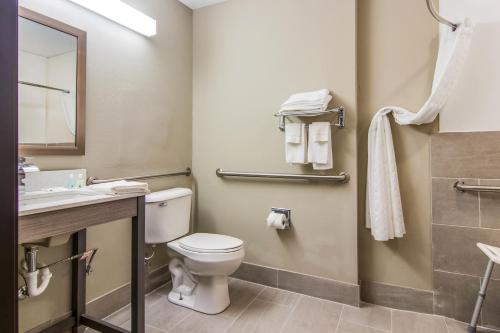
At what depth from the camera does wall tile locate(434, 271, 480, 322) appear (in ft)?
5.66

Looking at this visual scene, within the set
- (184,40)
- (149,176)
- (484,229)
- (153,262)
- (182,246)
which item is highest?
(184,40)

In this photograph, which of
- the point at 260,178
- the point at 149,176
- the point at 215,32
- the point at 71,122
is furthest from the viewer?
the point at 215,32

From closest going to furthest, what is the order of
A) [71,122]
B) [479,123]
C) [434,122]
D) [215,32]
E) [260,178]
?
[71,122]
[479,123]
[434,122]
[260,178]
[215,32]

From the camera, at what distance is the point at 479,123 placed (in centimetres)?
171

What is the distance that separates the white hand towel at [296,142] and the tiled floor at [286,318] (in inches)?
39.7

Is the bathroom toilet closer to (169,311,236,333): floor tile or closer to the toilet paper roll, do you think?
(169,311,236,333): floor tile

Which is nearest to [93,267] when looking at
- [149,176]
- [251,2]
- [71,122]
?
[149,176]

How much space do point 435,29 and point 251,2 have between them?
4.39 feet

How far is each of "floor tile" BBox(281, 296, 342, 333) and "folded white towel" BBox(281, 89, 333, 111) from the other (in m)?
1.35

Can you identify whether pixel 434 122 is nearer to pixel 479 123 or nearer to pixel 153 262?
pixel 479 123

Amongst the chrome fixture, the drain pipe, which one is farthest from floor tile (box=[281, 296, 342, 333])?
the chrome fixture

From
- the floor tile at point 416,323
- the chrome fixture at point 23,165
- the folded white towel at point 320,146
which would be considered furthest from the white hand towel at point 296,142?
the chrome fixture at point 23,165

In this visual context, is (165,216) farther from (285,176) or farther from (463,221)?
(463,221)

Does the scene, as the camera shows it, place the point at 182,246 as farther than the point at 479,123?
Yes
